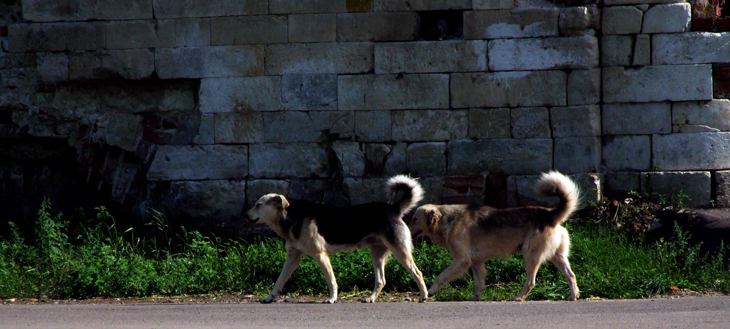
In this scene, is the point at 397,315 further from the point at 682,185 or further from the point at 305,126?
the point at 682,185

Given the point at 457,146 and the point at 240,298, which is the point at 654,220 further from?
the point at 240,298

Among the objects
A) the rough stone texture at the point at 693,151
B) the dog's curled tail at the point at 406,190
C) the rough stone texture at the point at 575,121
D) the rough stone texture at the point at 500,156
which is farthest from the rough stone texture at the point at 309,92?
the rough stone texture at the point at 693,151

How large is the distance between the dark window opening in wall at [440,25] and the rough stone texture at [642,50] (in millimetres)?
2063

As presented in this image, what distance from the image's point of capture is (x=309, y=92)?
9.70 m

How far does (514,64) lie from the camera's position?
9453mm

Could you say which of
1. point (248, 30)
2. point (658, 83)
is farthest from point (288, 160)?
point (658, 83)

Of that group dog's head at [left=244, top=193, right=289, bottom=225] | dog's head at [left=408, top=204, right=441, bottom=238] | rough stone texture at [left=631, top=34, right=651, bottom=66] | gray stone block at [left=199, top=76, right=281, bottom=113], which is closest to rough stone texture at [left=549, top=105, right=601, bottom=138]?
rough stone texture at [left=631, top=34, right=651, bottom=66]

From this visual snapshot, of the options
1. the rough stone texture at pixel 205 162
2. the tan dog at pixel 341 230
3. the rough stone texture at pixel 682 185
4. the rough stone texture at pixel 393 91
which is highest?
the rough stone texture at pixel 393 91

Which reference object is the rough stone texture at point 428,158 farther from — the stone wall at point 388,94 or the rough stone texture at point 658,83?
the rough stone texture at point 658,83

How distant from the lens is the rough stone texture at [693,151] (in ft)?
30.8

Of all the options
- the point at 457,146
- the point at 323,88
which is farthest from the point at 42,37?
the point at 457,146

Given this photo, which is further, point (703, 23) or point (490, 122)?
point (490, 122)

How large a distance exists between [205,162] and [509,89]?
3782 mm

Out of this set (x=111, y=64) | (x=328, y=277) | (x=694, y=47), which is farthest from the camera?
(x=111, y=64)
